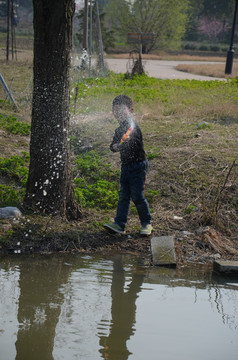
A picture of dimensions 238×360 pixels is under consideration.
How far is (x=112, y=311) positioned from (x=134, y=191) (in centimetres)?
189

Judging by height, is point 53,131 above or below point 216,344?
above

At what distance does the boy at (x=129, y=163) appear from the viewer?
6.14 m

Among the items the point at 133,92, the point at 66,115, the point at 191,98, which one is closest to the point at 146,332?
the point at 66,115

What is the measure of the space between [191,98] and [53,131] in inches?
313

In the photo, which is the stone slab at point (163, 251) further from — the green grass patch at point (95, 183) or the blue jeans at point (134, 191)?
the green grass patch at point (95, 183)

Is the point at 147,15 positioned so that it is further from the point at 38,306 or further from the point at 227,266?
the point at 38,306

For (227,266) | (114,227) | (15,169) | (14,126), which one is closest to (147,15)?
(14,126)

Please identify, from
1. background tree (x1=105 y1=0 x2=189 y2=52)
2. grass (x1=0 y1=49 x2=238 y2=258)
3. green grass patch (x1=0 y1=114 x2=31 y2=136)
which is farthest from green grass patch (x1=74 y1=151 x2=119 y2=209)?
background tree (x1=105 y1=0 x2=189 y2=52)

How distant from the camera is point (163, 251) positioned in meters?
5.91

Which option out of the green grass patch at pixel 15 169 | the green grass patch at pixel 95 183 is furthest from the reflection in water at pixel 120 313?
the green grass patch at pixel 15 169

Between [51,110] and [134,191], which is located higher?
[51,110]

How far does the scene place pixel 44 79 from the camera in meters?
6.25

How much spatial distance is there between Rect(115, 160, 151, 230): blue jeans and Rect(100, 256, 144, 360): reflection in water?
0.61 metres

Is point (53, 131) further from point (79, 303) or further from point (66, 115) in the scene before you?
point (79, 303)
